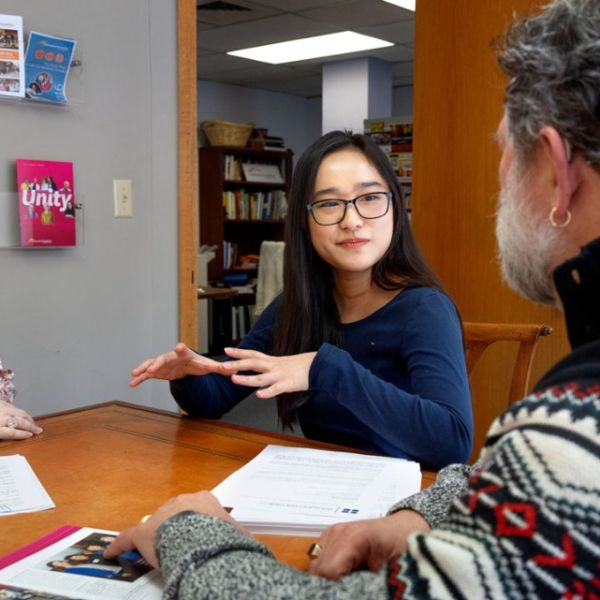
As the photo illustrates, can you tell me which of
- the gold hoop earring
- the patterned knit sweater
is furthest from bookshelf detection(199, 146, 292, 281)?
the patterned knit sweater

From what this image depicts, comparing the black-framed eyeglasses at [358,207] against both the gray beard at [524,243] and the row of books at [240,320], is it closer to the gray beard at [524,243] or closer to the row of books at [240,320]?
the gray beard at [524,243]

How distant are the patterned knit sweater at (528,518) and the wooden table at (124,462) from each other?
0.38 m

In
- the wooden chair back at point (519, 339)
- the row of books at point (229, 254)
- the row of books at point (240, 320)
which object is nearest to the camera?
the wooden chair back at point (519, 339)

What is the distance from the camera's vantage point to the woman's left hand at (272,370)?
4.34 ft

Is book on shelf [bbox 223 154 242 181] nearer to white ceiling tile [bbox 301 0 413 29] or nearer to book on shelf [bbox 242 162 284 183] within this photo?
book on shelf [bbox 242 162 284 183]

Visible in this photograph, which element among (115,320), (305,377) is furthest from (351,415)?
(115,320)

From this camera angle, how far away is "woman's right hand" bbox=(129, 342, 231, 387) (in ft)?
4.99

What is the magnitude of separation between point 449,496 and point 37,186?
70.1 inches

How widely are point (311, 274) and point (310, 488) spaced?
2.24 feet

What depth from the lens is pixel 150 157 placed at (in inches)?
105

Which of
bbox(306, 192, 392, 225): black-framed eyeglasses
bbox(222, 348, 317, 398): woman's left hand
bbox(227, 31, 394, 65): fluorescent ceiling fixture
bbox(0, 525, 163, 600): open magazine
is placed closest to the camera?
bbox(0, 525, 163, 600): open magazine

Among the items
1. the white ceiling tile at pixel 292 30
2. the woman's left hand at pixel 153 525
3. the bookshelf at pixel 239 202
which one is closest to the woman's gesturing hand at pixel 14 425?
the woman's left hand at pixel 153 525

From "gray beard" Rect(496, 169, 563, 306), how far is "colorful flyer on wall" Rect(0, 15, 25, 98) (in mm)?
1896

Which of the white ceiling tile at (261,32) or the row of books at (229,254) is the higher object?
the white ceiling tile at (261,32)
